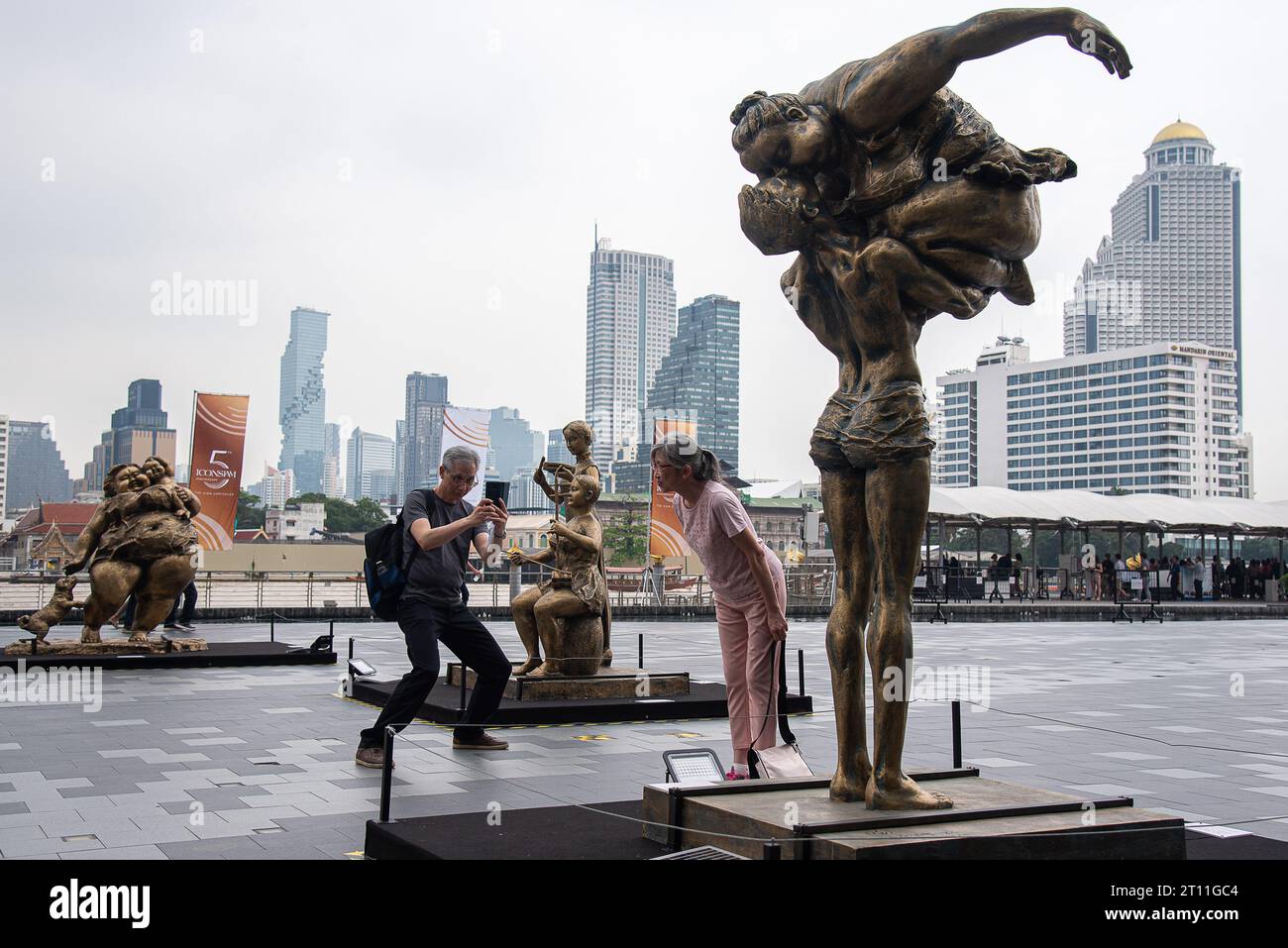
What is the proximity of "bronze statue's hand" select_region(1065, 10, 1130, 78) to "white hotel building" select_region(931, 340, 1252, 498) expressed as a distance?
112m

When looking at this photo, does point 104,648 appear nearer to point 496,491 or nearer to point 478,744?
point 478,744

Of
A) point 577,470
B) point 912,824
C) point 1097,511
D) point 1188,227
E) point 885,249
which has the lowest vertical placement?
point 912,824

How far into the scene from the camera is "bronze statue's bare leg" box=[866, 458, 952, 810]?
164 inches

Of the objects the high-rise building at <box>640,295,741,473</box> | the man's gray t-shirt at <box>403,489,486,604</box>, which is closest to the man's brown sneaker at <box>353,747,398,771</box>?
the man's gray t-shirt at <box>403,489,486,604</box>

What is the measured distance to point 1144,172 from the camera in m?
197

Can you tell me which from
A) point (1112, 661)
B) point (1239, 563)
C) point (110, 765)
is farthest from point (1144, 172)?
point (110, 765)

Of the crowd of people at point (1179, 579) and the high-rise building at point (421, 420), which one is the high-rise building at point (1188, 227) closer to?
the high-rise building at point (421, 420)

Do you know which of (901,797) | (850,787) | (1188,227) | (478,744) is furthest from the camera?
(1188,227)

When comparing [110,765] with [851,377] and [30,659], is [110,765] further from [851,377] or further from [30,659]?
[30,659]

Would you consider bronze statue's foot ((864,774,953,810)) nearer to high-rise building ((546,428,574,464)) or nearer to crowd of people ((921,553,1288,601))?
high-rise building ((546,428,574,464))

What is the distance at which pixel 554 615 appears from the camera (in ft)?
34.8

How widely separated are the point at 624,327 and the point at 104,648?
160m

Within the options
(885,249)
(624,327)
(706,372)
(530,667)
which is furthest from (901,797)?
(624,327)

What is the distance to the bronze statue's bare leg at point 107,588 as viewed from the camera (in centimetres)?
1372
